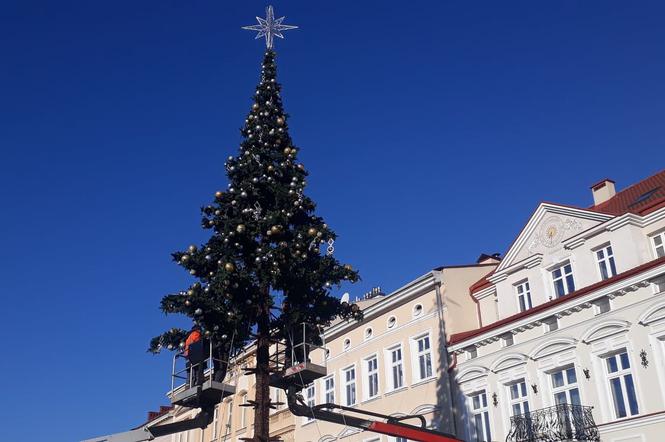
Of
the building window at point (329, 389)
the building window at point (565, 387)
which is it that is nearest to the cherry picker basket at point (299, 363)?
the building window at point (565, 387)

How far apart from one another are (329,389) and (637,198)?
18.7 m

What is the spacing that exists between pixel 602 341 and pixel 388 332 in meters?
12.4

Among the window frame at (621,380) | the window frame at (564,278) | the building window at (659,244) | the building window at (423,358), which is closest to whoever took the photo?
the window frame at (621,380)

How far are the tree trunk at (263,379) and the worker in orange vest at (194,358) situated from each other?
1511 millimetres

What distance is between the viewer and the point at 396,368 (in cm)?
3309

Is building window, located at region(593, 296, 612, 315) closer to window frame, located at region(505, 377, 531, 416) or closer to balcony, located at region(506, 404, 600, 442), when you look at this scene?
balcony, located at region(506, 404, 600, 442)

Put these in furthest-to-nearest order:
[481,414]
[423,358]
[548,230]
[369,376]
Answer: [369,376]
[423,358]
[481,414]
[548,230]

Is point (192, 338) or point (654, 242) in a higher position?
point (654, 242)

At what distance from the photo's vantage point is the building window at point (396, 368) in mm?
32688

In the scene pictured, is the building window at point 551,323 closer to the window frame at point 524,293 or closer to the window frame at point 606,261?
the window frame at point 524,293

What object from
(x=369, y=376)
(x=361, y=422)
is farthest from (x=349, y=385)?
(x=361, y=422)

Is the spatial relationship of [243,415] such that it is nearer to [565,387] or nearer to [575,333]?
[565,387]

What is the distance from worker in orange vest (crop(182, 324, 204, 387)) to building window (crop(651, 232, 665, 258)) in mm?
14628

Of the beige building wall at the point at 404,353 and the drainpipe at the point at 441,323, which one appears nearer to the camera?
the drainpipe at the point at 441,323
